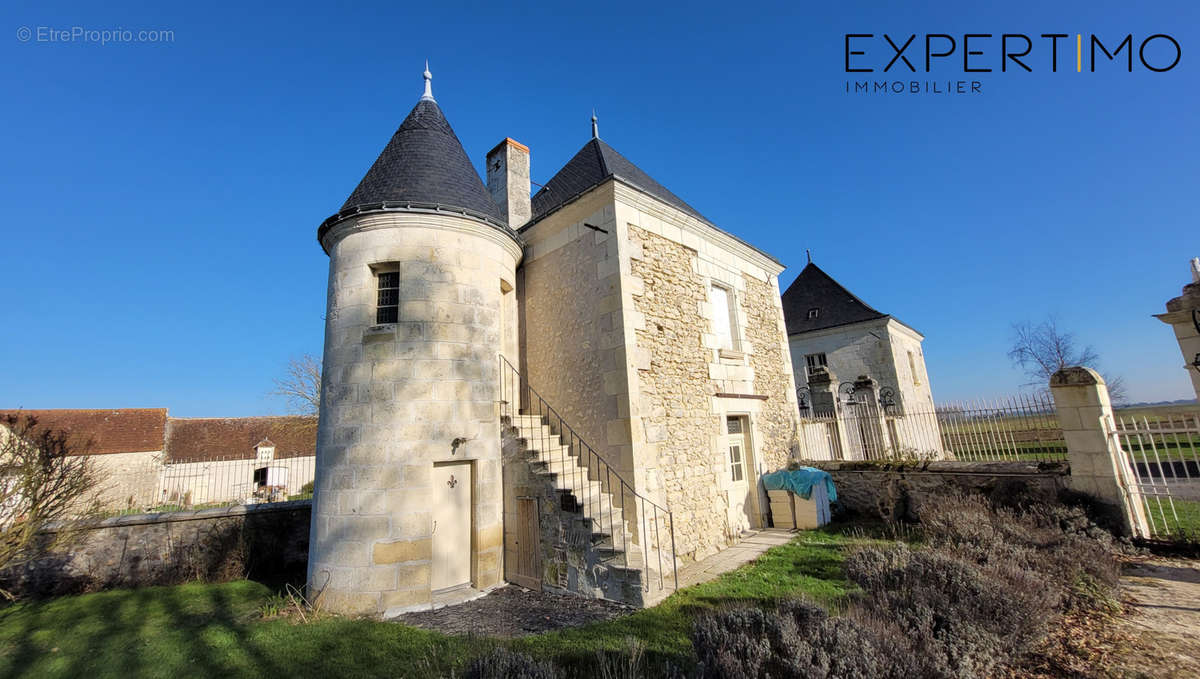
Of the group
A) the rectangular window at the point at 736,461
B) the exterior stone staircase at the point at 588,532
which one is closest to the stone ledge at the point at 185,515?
the exterior stone staircase at the point at 588,532

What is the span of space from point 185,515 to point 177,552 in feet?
2.07

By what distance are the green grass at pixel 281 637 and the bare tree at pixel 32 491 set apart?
0.92 m

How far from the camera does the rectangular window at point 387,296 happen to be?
664 cm

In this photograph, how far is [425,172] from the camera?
24.1ft

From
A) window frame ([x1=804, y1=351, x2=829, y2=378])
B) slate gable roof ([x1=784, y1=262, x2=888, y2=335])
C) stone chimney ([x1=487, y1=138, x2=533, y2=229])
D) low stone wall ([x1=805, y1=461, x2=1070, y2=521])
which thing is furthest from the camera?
window frame ([x1=804, y1=351, x2=829, y2=378])

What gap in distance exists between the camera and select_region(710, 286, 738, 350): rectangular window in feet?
30.1

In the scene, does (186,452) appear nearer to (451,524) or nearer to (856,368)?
(451,524)

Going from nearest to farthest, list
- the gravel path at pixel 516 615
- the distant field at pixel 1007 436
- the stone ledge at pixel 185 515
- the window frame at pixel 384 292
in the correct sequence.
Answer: the gravel path at pixel 516 615 < the window frame at pixel 384 292 < the distant field at pixel 1007 436 < the stone ledge at pixel 185 515

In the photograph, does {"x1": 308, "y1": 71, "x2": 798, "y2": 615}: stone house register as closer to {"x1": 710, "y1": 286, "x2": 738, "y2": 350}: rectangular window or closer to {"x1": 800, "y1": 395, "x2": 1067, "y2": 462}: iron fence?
{"x1": 710, "y1": 286, "x2": 738, "y2": 350}: rectangular window

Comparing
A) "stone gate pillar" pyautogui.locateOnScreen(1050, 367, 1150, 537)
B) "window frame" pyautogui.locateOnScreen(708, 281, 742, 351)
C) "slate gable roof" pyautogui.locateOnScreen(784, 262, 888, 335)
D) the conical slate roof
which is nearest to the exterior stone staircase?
the conical slate roof

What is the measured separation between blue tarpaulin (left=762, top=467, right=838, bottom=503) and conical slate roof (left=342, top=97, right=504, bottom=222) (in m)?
7.37

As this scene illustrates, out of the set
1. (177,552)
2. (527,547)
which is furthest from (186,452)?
(527,547)

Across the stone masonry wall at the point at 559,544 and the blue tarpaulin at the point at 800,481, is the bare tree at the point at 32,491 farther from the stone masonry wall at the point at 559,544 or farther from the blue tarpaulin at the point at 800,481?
the blue tarpaulin at the point at 800,481

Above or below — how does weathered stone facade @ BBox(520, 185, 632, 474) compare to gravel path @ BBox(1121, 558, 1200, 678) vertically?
above
